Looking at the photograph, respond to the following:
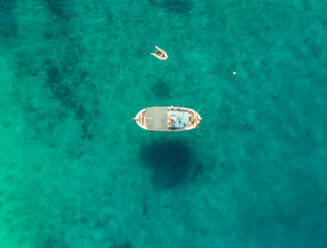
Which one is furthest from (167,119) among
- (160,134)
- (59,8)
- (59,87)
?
(59,8)

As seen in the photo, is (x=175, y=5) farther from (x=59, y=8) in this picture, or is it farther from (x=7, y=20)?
(x=7, y=20)

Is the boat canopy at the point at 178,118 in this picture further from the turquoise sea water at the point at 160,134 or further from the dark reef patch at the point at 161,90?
the dark reef patch at the point at 161,90

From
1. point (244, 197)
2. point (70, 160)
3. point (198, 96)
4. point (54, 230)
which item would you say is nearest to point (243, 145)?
point (244, 197)

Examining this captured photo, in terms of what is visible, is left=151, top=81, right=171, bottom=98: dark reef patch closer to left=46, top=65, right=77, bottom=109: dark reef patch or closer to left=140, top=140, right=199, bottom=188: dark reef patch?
left=140, top=140, right=199, bottom=188: dark reef patch

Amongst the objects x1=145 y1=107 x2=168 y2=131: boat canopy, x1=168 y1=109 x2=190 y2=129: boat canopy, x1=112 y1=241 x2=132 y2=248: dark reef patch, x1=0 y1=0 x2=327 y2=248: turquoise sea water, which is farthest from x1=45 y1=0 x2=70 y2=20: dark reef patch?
x1=112 y1=241 x2=132 y2=248: dark reef patch

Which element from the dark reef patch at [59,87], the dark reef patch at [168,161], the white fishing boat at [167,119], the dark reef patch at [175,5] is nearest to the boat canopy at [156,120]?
the white fishing boat at [167,119]

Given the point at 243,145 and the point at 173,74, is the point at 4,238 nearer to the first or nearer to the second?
the point at 173,74
